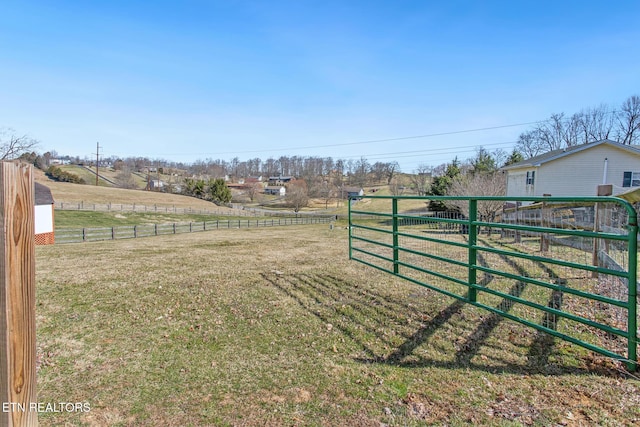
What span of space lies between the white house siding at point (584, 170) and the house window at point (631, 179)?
0.18 metres

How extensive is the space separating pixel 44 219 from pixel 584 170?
34.2 metres

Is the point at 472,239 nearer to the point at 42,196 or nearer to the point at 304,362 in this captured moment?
the point at 304,362

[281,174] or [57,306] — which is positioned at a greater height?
[281,174]

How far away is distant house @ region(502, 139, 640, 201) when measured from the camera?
20.1 metres

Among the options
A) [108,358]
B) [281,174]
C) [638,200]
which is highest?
[281,174]

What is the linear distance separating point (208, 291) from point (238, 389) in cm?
301

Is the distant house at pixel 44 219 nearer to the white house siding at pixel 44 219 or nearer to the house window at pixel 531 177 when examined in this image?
the white house siding at pixel 44 219

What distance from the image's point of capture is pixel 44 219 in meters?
20.1

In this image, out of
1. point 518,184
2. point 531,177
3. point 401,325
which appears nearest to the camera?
point 401,325

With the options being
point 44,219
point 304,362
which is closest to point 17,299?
point 304,362

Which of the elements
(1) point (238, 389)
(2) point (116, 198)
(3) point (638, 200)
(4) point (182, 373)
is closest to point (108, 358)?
(4) point (182, 373)

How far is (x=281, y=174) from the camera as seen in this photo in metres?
117

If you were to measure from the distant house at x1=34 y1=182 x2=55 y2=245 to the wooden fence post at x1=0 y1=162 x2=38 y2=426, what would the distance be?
2270cm

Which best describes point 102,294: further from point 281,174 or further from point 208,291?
point 281,174
